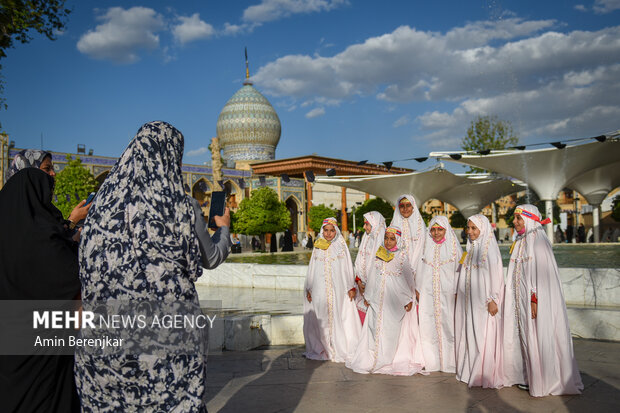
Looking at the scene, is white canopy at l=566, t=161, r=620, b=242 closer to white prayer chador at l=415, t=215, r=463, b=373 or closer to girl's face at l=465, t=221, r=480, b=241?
white prayer chador at l=415, t=215, r=463, b=373

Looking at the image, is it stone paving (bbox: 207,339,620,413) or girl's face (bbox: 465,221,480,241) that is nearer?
stone paving (bbox: 207,339,620,413)

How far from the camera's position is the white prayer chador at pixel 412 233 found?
5145mm

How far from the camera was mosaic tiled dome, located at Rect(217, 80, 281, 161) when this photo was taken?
4066cm

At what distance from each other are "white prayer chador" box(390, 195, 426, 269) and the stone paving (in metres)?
1.22

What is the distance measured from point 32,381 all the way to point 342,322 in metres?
3.41

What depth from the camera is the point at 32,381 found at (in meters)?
2.05

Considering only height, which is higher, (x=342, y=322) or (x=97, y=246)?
(x=97, y=246)

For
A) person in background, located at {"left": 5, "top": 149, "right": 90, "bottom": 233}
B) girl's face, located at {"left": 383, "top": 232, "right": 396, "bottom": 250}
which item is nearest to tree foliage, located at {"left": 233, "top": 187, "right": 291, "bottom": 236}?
girl's face, located at {"left": 383, "top": 232, "right": 396, "bottom": 250}

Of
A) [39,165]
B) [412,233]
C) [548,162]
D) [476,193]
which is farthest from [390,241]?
[476,193]

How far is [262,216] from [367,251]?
22.2m

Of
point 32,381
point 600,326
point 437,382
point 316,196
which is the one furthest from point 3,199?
point 316,196

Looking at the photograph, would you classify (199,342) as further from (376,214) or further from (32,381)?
(376,214)

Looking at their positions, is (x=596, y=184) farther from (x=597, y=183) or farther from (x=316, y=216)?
(x=316, y=216)

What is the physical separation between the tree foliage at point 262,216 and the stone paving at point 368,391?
22.3 m
